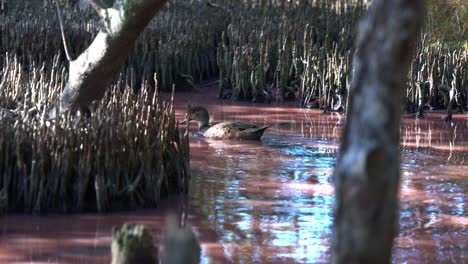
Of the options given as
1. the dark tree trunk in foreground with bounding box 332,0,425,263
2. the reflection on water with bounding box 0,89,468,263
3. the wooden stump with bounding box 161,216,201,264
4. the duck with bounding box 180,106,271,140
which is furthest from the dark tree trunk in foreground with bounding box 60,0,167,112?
the dark tree trunk in foreground with bounding box 332,0,425,263

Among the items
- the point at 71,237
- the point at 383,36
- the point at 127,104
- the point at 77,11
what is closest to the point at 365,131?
the point at 383,36

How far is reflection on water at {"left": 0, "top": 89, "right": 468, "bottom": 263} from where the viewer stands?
20.8 feet

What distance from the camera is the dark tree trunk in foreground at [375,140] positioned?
262cm

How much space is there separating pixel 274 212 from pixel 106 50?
179cm

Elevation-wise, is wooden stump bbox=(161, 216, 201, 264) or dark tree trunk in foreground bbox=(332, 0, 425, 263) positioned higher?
dark tree trunk in foreground bbox=(332, 0, 425, 263)

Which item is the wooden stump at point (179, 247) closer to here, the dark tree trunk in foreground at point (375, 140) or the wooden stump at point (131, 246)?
the dark tree trunk in foreground at point (375, 140)

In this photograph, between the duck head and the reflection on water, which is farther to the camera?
the duck head

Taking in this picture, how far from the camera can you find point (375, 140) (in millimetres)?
2619

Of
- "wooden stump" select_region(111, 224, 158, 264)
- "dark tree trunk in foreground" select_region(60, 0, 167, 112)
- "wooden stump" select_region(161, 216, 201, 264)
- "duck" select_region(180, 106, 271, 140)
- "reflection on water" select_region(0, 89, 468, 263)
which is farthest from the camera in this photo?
"duck" select_region(180, 106, 271, 140)

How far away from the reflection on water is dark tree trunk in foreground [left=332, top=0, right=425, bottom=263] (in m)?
3.49

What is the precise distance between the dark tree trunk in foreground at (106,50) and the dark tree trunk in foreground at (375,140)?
4.78 m

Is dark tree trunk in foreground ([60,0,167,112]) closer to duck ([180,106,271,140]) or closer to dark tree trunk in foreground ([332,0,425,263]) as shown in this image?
duck ([180,106,271,140])

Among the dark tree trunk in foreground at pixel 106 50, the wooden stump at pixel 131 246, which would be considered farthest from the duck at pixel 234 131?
the wooden stump at pixel 131 246

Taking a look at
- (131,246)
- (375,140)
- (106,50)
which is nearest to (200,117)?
(106,50)
